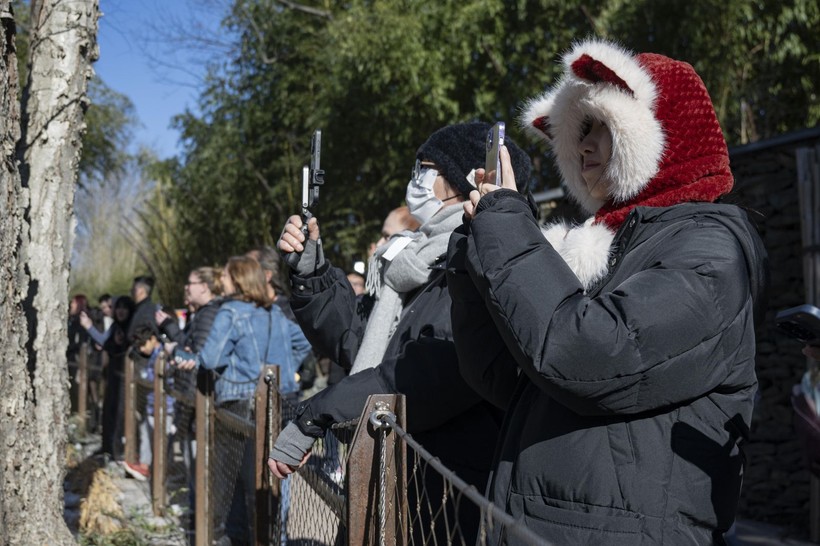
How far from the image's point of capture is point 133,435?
29.0 ft

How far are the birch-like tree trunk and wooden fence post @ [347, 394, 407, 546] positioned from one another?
2.08m

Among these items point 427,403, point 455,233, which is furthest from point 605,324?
point 427,403

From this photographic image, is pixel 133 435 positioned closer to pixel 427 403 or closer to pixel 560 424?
pixel 427 403

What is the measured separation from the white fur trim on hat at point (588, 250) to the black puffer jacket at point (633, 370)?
0.04 meters

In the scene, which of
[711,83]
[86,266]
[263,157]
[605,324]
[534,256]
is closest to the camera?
[605,324]

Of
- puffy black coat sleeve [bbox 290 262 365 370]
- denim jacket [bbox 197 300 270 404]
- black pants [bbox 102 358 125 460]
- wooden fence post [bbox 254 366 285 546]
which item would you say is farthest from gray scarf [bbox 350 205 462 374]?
black pants [bbox 102 358 125 460]

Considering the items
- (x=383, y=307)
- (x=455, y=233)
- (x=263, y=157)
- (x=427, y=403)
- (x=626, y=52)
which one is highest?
(x=263, y=157)

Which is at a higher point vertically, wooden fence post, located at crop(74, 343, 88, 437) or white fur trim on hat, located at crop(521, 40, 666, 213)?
white fur trim on hat, located at crop(521, 40, 666, 213)

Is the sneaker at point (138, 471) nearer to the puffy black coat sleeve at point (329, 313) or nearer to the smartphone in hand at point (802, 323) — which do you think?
the puffy black coat sleeve at point (329, 313)

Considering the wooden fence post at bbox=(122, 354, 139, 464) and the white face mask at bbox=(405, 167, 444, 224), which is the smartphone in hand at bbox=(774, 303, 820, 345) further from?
the wooden fence post at bbox=(122, 354, 139, 464)

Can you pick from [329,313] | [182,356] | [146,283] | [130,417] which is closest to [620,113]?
[329,313]

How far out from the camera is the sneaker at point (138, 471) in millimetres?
8484

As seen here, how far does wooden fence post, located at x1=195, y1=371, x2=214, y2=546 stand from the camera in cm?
502

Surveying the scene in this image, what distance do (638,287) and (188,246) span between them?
56.6ft
